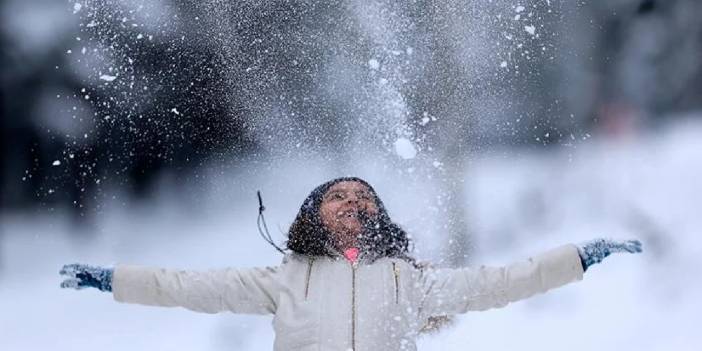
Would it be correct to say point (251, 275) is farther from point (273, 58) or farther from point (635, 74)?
point (635, 74)

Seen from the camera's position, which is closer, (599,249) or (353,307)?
(353,307)

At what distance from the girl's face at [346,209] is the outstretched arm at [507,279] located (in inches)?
12.0

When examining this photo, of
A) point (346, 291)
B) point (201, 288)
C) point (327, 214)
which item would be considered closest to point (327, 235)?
point (327, 214)

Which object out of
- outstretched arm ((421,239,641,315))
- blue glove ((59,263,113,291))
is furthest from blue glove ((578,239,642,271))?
blue glove ((59,263,113,291))

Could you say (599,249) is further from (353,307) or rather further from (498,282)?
(353,307)

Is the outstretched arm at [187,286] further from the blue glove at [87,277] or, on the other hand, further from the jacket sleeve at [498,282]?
the jacket sleeve at [498,282]

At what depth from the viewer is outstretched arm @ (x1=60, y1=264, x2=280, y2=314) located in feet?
8.32

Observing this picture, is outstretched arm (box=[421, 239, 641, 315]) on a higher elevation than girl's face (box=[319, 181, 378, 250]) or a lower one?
lower

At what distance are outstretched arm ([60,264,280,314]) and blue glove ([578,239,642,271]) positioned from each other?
101cm

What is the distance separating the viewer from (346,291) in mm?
2523

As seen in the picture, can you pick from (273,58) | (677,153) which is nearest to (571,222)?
(677,153)

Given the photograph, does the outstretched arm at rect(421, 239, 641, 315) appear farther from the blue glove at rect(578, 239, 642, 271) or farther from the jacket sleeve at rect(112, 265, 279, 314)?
the jacket sleeve at rect(112, 265, 279, 314)

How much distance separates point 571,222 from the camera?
455cm

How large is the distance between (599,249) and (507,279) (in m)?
0.33
